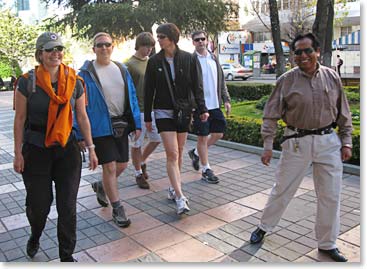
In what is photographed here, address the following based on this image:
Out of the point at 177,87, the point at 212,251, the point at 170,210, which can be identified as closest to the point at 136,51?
the point at 177,87

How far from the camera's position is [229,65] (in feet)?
109

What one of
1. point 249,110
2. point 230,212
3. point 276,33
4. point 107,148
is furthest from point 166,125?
point 276,33

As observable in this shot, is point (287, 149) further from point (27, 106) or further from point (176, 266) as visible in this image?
point (27, 106)

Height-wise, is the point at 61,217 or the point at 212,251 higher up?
the point at 61,217

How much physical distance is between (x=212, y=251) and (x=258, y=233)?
42 centimetres

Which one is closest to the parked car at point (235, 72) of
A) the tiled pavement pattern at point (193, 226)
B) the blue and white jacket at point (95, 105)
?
the tiled pavement pattern at point (193, 226)

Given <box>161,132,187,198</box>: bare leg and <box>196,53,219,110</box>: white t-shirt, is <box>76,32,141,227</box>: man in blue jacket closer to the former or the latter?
<box>161,132,187,198</box>: bare leg

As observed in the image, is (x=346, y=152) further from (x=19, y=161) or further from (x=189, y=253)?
(x=19, y=161)

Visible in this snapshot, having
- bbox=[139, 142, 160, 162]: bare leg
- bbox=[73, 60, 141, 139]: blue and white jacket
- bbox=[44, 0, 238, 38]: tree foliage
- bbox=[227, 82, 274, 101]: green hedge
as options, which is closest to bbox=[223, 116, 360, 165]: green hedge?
bbox=[139, 142, 160, 162]: bare leg

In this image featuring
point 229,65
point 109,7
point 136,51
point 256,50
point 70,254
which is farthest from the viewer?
point 256,50

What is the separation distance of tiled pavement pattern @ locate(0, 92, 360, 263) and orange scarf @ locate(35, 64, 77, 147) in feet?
3.51

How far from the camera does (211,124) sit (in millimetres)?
5594

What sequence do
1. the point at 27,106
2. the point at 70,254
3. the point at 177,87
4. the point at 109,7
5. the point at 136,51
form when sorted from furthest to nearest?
the point at 109,7 < the point at 136,51 < the point at 177,87 < the point at 70,254 < the point at 27,106

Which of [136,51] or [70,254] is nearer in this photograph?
[70,254]
